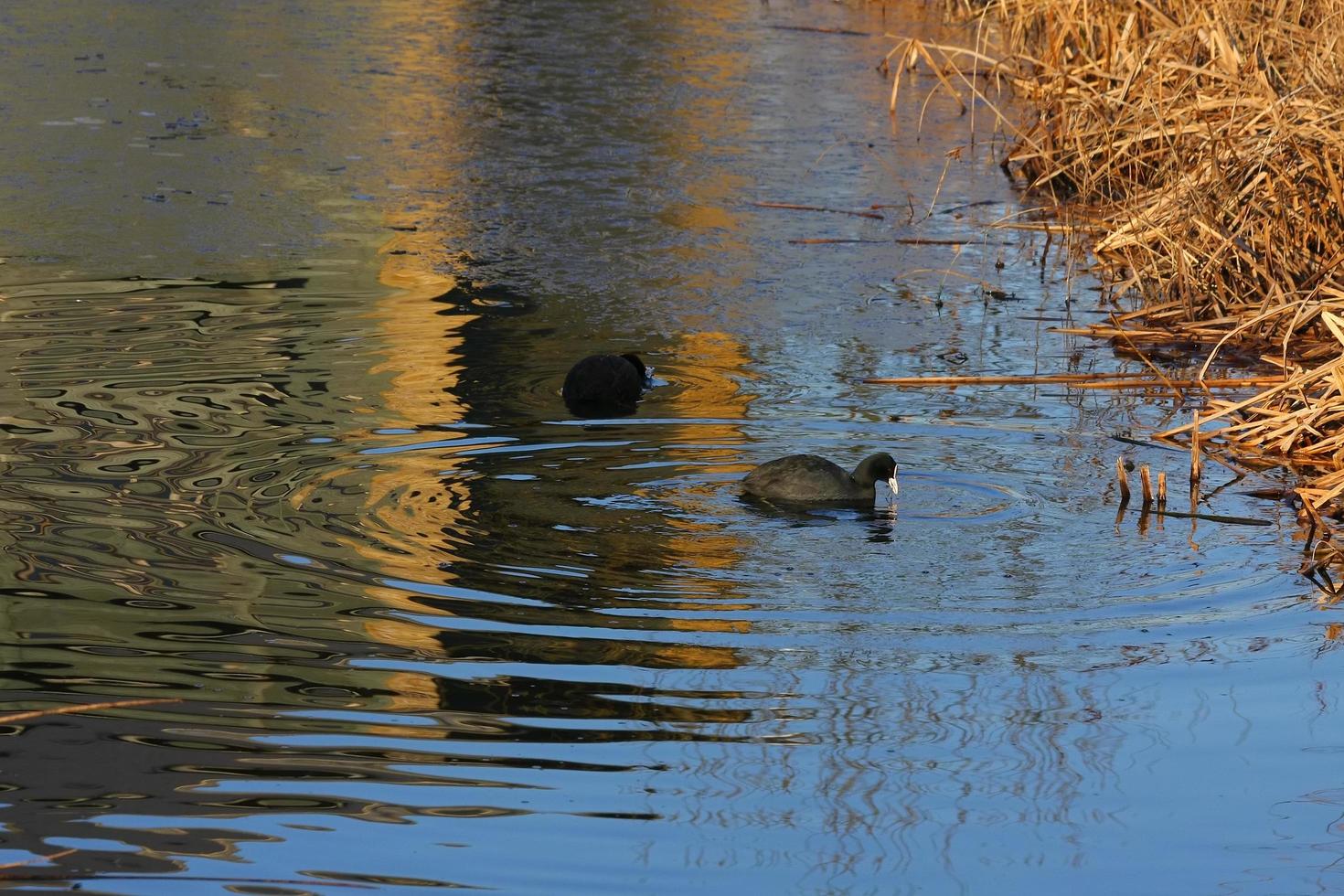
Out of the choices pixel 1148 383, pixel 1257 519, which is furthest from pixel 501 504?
pixel 1148 383

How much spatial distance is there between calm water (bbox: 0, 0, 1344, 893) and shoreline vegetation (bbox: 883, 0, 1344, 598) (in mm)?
386

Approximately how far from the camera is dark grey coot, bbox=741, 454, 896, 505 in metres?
6.21

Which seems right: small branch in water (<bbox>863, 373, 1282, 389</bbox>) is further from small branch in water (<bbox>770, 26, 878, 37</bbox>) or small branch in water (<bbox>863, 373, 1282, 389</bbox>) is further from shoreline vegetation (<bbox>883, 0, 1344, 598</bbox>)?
small branch in water (<bbox>770, 26, 878, 37</bbox>)

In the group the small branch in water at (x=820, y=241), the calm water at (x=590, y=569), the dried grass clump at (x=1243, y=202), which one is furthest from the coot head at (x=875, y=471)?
the small branch in water at (x=820, y=241)

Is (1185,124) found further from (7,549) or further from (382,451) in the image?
(7,549)

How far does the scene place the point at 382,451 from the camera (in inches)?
→ 258

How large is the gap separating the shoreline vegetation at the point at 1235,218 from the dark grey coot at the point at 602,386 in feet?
7.05

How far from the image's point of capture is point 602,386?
24.2ft

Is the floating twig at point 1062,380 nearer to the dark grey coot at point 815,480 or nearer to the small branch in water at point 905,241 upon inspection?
the dark grey coot at point 815,480

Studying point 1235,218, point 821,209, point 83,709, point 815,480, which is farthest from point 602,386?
point 821,209

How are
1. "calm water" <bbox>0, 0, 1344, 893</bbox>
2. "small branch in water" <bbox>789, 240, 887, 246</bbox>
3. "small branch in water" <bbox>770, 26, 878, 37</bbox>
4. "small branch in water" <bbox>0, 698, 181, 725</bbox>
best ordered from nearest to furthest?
"calm water" <bbox>0, 0, 1344, 893</bbox> → "small branch in water" <bbox>0, 698, 181, 725</bbox> → "small branch in water" <bbox>789, 240, 887, 246</bbox> → "small branch in water" <bbox>770, 26, 878, 37</bbox>

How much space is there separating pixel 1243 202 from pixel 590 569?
15.9 ft

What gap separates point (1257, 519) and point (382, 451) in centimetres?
312

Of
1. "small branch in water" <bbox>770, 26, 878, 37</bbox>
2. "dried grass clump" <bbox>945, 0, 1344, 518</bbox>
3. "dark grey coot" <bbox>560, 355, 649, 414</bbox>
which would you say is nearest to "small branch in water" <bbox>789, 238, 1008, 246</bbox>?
"dried grass clump" <bbox>945, 0, 1344, 518</bbox>
